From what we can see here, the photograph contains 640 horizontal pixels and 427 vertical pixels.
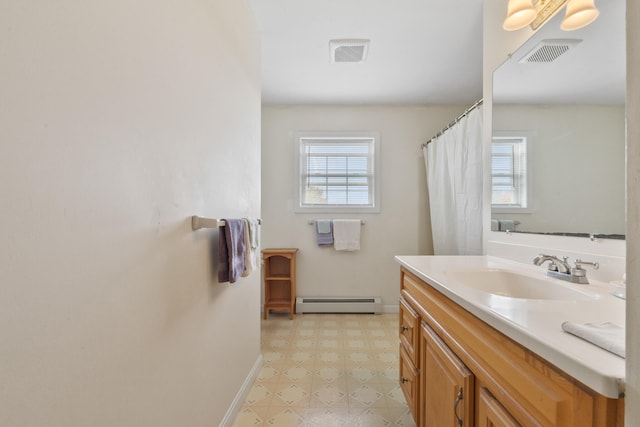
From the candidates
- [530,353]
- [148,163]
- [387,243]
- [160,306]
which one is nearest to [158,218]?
[148,163]

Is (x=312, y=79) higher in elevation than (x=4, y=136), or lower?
higher

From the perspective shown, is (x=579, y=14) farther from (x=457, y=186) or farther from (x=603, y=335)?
(x=457, y=186)

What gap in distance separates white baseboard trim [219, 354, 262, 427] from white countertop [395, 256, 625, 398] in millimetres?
1185

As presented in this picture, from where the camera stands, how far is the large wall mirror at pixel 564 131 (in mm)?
987

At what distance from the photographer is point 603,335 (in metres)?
0.51

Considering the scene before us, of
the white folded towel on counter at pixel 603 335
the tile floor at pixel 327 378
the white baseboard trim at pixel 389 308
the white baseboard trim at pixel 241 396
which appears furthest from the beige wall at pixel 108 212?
the white baseboard trim at pixel 389 308

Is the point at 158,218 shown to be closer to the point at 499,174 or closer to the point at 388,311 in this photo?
the point at 499,174

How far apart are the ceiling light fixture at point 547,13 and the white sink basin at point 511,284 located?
0.99 metres

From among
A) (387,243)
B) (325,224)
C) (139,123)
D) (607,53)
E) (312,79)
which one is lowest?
(387,243)

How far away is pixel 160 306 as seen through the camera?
0.86 m

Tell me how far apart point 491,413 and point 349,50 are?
2229 millimetres

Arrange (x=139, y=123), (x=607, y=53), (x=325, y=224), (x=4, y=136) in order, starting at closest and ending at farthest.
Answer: (x=4, y=136) → (x=139, y=123) → (x=607, y=53) → (x=325, y=224)

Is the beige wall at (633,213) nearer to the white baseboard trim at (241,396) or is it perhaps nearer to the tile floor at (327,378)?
the tile floor at (327,378)

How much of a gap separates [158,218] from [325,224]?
7.45ft
